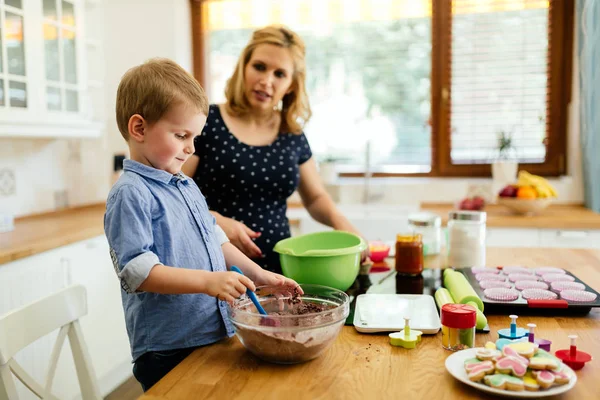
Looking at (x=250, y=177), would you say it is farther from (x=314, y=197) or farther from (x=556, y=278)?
(x=556, y=278)

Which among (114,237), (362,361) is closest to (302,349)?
(362,361)

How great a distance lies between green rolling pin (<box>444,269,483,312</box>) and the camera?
123 cm

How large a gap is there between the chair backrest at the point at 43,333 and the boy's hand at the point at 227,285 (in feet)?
1.50

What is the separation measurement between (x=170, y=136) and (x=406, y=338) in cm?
57

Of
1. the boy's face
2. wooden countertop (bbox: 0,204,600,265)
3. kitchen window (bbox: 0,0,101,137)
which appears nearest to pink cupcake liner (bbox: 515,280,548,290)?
the boy's face

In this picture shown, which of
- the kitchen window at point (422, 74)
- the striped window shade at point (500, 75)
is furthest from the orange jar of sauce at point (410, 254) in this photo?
the striped window shade at point (500, 75)

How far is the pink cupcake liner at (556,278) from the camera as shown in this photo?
1413 mm

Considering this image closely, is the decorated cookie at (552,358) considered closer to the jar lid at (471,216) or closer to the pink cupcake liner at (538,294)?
the pink cupcake liner at (538,294)

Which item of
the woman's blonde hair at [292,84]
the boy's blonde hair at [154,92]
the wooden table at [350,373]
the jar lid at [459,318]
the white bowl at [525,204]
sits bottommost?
the wooden table at [350,373]

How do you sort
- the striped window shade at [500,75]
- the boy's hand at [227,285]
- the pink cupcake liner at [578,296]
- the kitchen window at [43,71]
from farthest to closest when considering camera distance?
the striped window shade at [500,75] → the kitchen window at [43,71] → the pink cupcake liner at [578,296] → the boy's hand at [227,285]

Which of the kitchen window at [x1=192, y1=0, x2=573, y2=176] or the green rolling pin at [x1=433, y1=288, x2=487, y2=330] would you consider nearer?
the green rolling pin at [x1=433, y1=288, x2=487, y2=330]

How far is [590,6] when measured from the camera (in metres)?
3.08

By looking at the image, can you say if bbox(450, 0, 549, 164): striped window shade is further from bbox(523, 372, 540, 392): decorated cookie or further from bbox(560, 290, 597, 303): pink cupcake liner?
bbox(523, 372, 540, 392): decorated cookie

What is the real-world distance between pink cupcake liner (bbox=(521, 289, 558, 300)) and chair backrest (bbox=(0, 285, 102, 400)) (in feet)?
3.31
